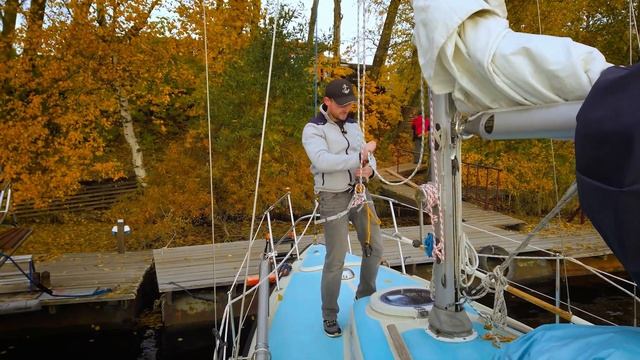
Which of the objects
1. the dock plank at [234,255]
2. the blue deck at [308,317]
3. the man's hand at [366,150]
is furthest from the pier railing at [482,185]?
the man's hand at [366,150]

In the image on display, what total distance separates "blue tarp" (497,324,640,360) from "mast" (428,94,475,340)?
811 mm

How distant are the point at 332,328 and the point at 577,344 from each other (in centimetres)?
214

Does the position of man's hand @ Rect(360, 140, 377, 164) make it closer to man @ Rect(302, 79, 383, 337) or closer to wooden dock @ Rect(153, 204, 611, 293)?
man @ Rect(302, 79, 383, 337)

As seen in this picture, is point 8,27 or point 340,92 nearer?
point 340,92

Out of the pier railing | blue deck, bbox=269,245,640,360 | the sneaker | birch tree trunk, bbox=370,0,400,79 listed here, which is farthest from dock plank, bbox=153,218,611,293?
birch tree trunk, bbox=370,0,400,79

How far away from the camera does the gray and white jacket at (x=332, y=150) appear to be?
308cm

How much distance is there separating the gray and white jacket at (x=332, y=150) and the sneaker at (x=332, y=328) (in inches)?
34.3

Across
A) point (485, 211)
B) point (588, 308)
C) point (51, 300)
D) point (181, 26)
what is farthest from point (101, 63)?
point (588, 308)

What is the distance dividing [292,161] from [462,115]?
9.10m

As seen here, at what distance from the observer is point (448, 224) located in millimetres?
2320

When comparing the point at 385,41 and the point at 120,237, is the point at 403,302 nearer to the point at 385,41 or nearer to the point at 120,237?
the point at 120,237

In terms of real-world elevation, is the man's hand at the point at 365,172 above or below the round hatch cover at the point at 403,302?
above

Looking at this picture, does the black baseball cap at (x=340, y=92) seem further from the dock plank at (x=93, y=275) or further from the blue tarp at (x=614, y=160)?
the dock plank at (x=93, y=275)

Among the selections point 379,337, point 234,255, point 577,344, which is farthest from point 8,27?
point 577,344
